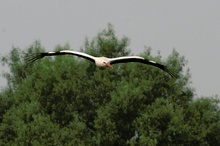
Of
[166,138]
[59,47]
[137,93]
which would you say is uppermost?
[59,47]

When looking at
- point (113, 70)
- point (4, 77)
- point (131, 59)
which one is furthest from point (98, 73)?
point (131, 59)

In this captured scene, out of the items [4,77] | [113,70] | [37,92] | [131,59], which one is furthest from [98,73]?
[131,59]

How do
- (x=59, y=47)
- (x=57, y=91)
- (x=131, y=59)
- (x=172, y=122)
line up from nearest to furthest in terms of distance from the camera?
(x=131, y=59)
(x=172, y=122)
(x=57, y=91)
(x=59, y=47)

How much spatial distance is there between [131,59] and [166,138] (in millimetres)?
35781

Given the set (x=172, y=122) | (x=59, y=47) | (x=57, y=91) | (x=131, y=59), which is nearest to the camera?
(x=131, y=59)

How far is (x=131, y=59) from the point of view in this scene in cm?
2380

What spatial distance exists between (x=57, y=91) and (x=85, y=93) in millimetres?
3995

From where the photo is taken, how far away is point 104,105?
209 ft

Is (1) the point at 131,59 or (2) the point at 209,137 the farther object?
(2) the point at 209,137

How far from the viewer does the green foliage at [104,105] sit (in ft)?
192

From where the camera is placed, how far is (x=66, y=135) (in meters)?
58.2

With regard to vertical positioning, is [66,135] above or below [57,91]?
below

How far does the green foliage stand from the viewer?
5841 cm

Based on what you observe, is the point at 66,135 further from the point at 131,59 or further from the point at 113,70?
the point at 131,59
